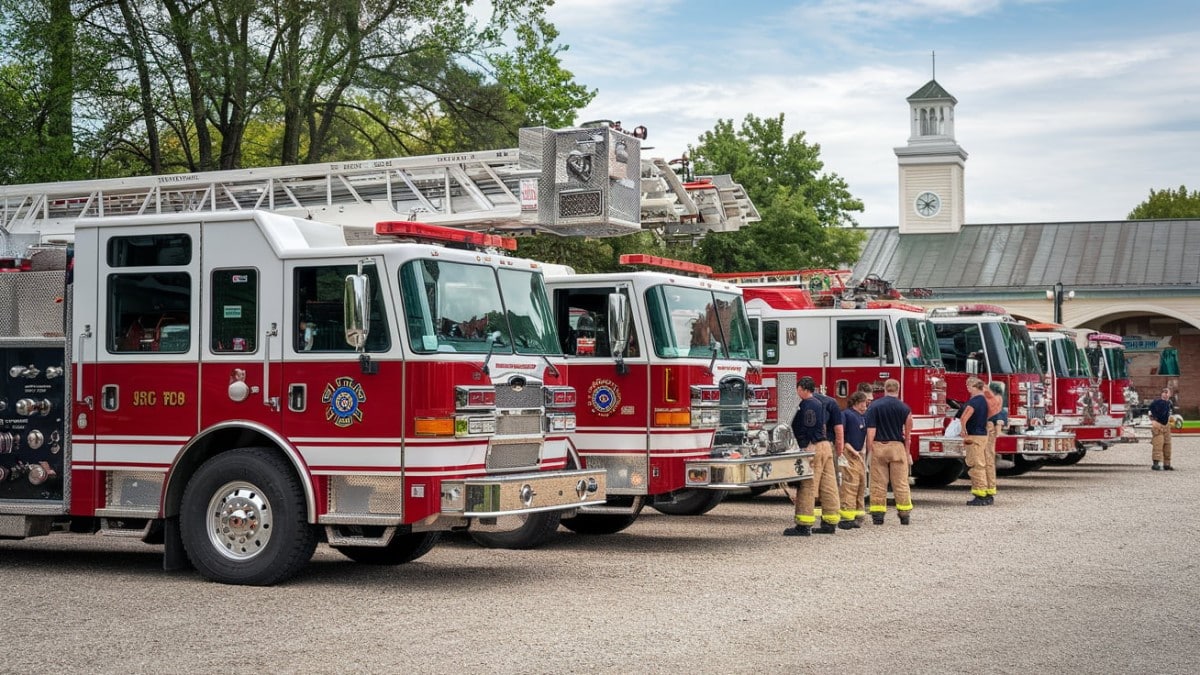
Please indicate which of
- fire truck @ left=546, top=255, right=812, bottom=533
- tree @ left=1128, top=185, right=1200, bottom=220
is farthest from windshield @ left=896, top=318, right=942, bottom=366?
tree @ left=1128, top=185, right=1200, bottom=220

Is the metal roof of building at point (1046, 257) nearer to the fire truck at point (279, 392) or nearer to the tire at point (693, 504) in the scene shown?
the tire at point (693, 504)

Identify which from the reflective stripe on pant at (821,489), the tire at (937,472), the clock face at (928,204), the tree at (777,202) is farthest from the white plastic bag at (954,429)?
the clock face at (928,204)

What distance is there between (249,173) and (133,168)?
1364 cm

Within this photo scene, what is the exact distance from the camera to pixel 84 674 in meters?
7.77

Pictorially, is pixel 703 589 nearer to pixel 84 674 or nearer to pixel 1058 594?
pixel 1058 594

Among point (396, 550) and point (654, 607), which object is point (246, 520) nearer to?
point (396, 550)

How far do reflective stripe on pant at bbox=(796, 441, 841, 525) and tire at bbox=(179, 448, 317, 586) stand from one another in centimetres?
625

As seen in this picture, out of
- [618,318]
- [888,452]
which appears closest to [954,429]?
[888,452]

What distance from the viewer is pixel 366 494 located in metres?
10.8

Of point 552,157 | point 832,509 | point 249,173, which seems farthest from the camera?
point 832,509

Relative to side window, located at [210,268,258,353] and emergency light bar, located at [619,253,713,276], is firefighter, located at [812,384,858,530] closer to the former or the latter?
emergency light bar, located at [619,253,713,276]

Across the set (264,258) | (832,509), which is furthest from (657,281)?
(264,258)

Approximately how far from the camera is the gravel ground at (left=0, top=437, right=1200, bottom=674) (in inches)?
327

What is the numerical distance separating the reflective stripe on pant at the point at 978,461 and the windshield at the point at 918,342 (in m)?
1.28
